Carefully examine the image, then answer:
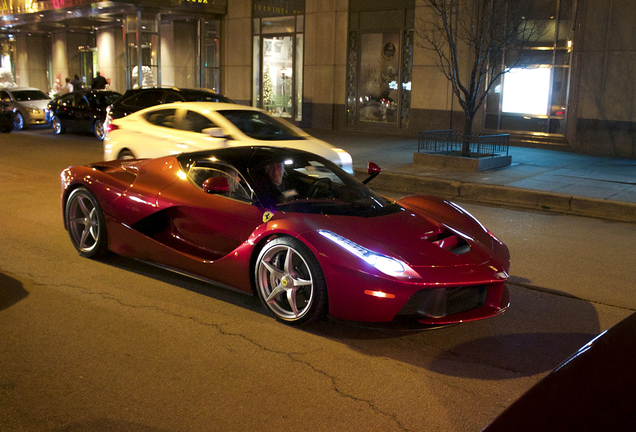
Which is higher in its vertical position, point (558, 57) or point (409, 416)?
point (558, 57)

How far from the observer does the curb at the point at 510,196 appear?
9.50 metres

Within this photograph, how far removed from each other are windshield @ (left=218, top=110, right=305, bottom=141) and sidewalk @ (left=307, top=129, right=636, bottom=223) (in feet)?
8.30

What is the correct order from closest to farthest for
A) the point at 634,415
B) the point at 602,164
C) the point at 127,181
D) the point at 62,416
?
the point at 634,415
the point at 62,416
the point at 127,181
the point at 602,164

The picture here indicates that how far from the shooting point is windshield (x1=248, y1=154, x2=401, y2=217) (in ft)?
16.6

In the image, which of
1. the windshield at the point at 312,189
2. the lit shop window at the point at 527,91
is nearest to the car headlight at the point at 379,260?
the windshield at the point at 312,189

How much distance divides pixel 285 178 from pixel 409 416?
2513 mm

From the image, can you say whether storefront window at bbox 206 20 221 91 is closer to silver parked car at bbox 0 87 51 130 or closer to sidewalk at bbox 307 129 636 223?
silver parked car at bbox 0 87 51 130

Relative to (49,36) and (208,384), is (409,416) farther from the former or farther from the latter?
(49,36)

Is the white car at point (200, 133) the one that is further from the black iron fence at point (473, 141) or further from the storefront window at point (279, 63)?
the storefront window at point (279, 63)

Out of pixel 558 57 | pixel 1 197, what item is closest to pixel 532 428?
pixel 1 197

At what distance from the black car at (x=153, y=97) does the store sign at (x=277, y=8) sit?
28.3ft

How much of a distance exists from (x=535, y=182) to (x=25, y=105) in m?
19.2

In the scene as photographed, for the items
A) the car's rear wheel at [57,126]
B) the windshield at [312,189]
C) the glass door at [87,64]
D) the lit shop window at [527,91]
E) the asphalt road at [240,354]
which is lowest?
the asphalt road at [240,354]

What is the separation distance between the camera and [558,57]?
17.8 meters
